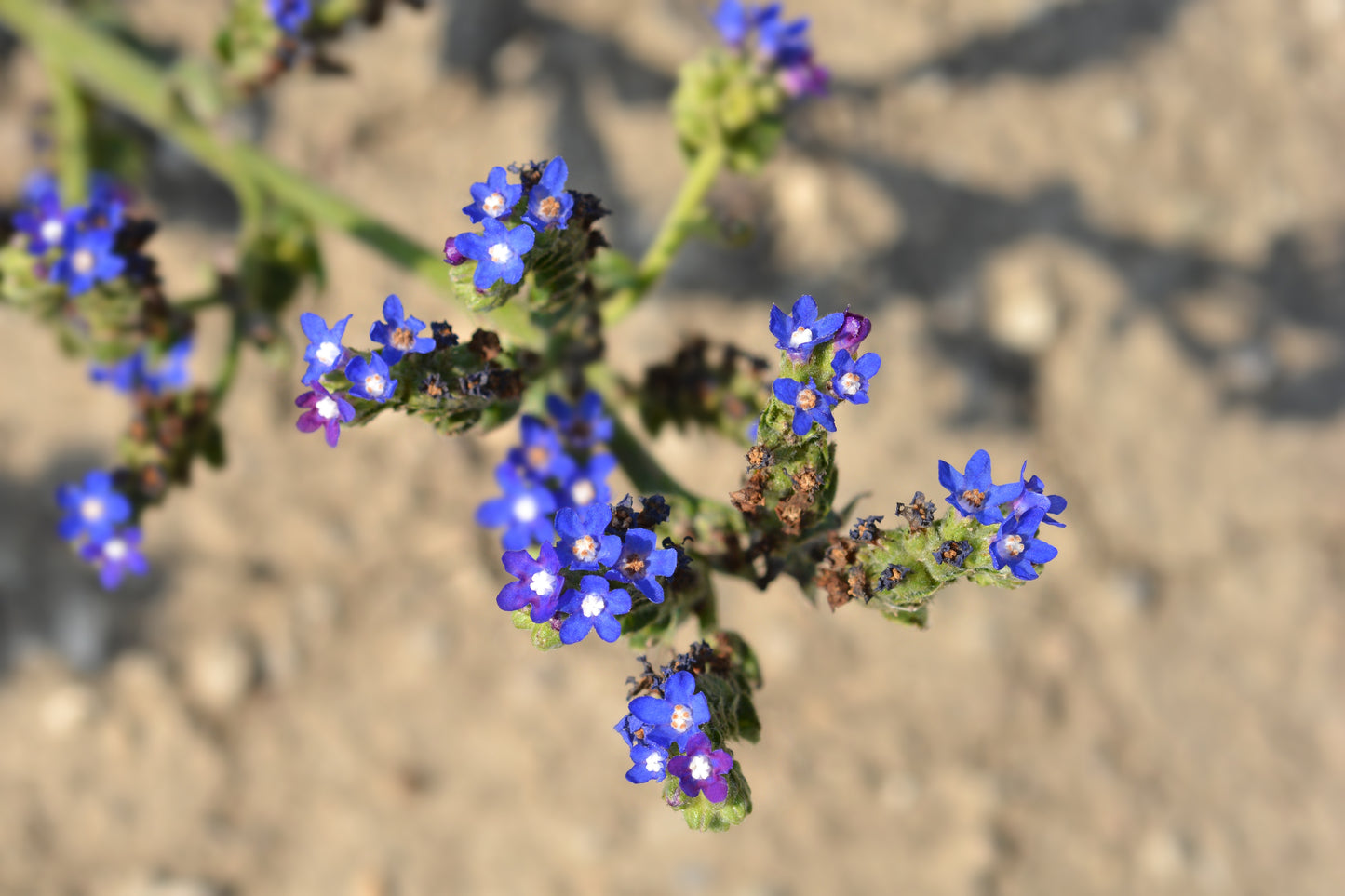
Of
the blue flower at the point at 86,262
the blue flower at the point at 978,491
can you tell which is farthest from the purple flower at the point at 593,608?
the blue flower at the point at 86,262

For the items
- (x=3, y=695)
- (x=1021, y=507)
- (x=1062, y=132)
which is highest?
(x=1062, y=132)

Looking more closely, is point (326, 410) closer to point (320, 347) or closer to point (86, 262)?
point (320, 347)

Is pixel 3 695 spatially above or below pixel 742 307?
below

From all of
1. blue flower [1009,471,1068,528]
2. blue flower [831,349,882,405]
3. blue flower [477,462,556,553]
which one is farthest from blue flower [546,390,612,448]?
blue flower [1009,471,1068,528]

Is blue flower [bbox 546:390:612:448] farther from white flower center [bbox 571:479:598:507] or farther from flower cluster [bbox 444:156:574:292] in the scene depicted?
flower cluster [bbox 444:156:574:292]

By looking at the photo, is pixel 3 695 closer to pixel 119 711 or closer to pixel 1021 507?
pixel 119 711

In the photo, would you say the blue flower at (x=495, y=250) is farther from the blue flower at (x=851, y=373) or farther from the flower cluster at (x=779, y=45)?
the flower cluster at (x=779, y=45)

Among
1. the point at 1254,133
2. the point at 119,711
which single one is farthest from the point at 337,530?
the point at 1254,133
